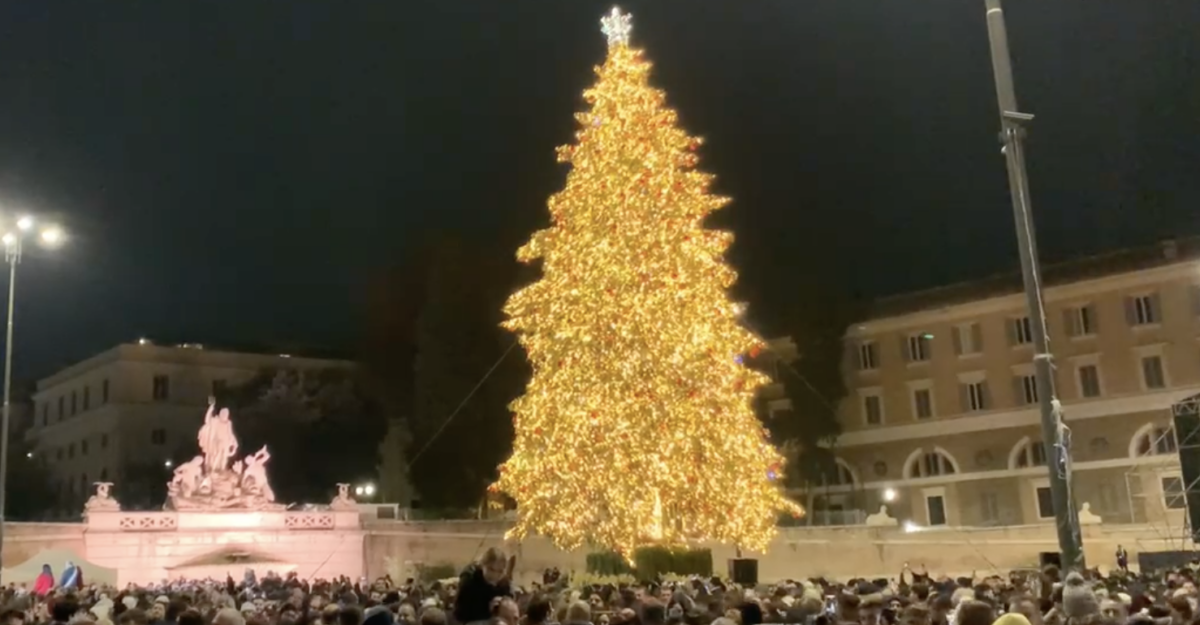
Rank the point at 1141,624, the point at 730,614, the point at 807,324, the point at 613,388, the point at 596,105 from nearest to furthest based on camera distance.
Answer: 1. the point at 1141,624
2. the point at 730,614
3. the point at 613,388
4. the point at 596,105
5. the point at 807,324

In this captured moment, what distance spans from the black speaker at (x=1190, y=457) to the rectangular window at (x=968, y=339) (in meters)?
21.4

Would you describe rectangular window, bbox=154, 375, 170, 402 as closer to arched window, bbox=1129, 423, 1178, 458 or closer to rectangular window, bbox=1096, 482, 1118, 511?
rectangular window, bbox=1096, 482, 1118, 511

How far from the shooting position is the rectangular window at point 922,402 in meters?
46.6

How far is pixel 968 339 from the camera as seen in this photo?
4559cm

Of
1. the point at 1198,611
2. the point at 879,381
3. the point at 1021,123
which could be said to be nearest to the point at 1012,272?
the point at 879,381

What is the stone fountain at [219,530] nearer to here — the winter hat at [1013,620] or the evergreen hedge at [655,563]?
the evergreen hedge at [655,563]

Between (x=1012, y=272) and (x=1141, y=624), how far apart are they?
42014mm

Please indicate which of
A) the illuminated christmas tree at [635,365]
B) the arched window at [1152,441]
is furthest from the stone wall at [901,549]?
the illuminated christmas tree at [635,365]

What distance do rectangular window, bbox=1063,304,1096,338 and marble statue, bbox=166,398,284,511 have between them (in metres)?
30.3

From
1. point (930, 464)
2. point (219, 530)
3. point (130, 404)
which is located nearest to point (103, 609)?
point (219, 530)

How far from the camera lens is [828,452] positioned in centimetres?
4606

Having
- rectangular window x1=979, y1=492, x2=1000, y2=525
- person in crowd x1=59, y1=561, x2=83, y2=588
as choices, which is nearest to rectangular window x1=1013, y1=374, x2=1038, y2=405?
rectangular window x1=979, y1=492, x2=1000, y2=525

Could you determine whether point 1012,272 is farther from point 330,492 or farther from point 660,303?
point 330,492

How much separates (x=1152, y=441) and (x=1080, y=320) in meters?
5.36
